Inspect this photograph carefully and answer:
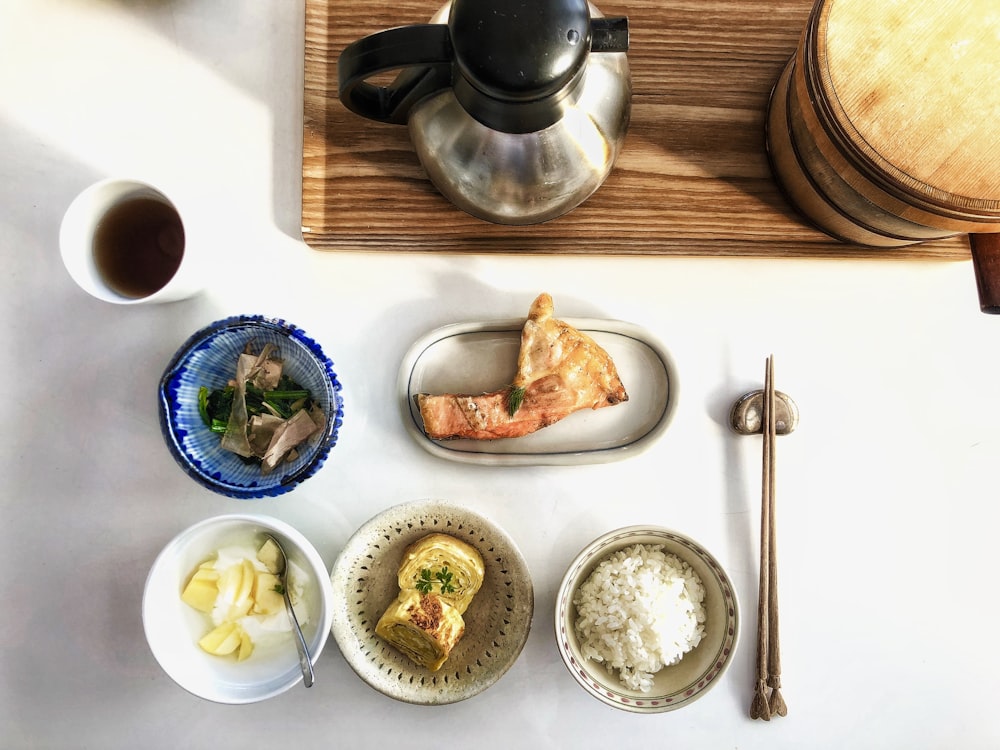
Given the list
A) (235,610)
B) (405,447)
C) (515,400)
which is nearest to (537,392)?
(515,400)

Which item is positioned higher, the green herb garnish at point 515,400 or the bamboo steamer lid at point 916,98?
the bamboo steamer lid at point 916,98

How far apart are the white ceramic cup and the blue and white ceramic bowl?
0.37 ft

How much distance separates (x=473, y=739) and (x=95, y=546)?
0.76 meters

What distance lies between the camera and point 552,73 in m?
0.84

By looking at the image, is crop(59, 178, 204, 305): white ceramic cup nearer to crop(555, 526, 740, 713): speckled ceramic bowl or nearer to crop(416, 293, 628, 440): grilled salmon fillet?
crop(416, 293, 628, 440): grilled salmon fillet

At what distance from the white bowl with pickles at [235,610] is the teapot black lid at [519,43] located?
2.43ft

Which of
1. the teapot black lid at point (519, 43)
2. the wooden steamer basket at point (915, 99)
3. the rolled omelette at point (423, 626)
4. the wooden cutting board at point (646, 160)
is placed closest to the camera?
the teapot black lid at point (519, 43)

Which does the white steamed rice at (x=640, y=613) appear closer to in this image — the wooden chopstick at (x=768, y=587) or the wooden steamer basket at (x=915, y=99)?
the wooden chopstick at (x=768, y=587)

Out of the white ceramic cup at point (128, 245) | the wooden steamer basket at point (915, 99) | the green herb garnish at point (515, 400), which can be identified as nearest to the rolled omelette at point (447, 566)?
the green herb garnish at point (515, 400)

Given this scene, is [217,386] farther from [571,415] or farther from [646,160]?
[646,160]

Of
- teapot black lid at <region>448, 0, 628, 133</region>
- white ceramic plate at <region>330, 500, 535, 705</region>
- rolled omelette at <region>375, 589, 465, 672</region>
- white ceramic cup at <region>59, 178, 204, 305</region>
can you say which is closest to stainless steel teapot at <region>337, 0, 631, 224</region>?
teapot black lid at <region>448, 0, 628, 133</region>

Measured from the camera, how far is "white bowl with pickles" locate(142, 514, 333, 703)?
3.61 feet

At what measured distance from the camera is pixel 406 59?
0.86 metres

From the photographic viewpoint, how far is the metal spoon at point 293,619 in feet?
3.56
